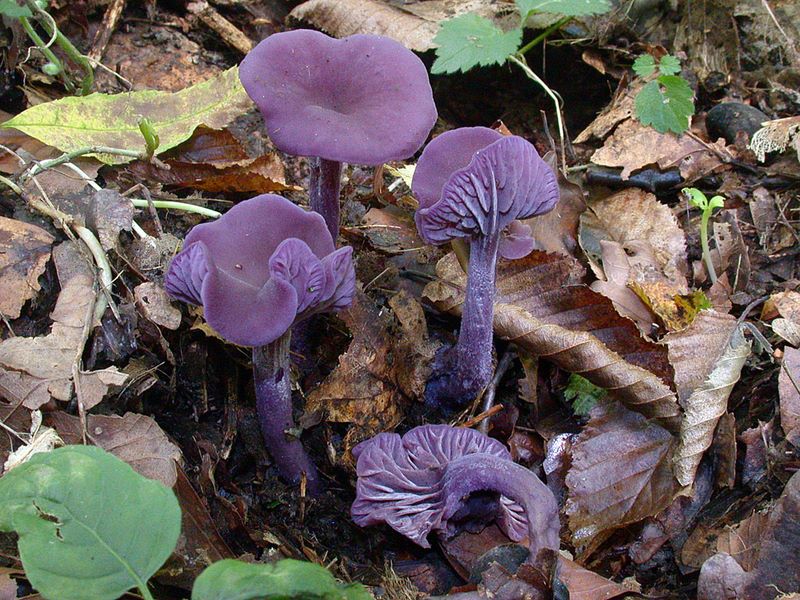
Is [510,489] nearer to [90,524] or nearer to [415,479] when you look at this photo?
[415,479]

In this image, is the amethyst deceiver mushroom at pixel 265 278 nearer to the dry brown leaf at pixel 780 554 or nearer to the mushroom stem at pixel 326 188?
the mushroom stem at pixel 326 188

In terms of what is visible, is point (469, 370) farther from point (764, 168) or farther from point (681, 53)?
point (681, 53)

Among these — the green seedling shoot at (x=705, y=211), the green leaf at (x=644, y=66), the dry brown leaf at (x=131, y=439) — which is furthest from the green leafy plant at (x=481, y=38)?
the dry brown leaf at (x=131, y=439)

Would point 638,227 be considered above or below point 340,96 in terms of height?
below

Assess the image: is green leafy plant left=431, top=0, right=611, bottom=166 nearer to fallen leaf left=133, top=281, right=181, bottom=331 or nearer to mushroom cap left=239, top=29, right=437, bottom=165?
mushroom cap left=239, top=29, right=437, bottom=165

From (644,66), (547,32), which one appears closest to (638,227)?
(644,66)
